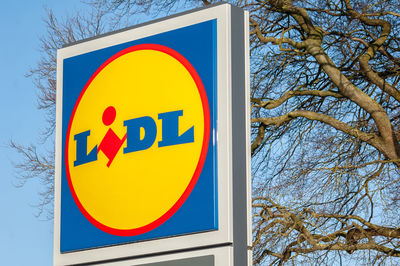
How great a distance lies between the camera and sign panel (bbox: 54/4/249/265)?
9.95ft

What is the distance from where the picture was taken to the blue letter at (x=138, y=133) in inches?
128

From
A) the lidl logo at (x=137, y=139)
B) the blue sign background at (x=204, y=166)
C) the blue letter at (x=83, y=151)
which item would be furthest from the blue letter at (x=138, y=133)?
the blue sign background at (x=204, y=166)

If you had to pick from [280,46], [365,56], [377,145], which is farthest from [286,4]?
[377,145]

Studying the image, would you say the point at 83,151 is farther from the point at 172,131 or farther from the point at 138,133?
the point at 172,131

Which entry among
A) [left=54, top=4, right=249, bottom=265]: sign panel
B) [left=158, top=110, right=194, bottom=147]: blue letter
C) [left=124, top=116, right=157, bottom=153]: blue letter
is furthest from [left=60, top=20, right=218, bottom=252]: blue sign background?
[left=124, top=116, right=157, bottom=153]: blue letter

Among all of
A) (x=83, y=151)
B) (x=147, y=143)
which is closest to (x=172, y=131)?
(x=147, y=143)

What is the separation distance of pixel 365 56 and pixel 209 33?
246 inches

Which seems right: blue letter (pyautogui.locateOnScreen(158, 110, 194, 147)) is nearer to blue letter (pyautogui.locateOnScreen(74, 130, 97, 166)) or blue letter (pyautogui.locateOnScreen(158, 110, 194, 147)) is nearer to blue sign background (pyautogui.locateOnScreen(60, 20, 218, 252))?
blue sign background (pyautogui.locateOnScreen(60, 20, 218, 252))

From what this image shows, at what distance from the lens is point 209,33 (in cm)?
319

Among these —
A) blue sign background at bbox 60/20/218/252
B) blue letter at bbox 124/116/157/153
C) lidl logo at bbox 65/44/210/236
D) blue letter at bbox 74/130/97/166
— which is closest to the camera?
blue sign background at bbox 60/20/218/252

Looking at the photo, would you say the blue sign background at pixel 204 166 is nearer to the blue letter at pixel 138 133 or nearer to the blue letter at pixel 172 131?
the blue letter at pixel 172 131

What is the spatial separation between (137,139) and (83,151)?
0.35 metres

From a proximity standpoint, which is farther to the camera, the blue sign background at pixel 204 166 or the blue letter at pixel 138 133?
the blue letter at pixel 138 133

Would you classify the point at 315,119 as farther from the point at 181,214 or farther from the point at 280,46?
the point at 181,214
